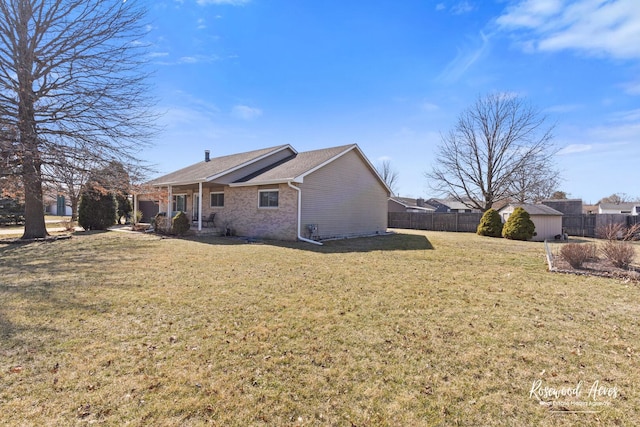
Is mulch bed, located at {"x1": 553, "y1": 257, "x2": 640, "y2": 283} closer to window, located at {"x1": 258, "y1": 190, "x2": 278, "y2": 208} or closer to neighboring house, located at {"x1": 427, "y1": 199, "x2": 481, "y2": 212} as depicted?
window, located at {"x1": 258, "y1": 190, "x2": 278, "y2": 208}

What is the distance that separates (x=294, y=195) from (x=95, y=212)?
511 inches

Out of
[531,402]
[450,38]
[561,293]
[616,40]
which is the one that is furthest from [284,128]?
[531,402]

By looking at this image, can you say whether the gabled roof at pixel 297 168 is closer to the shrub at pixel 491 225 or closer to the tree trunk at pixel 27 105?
the tree trunk at pixel 27 105

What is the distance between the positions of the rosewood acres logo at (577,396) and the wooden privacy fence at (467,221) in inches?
674

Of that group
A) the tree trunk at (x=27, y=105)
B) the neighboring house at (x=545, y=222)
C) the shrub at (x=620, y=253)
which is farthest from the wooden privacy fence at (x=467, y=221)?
the tree trunk at (x=27, y=105)

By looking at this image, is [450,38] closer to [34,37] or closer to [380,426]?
[380,426]

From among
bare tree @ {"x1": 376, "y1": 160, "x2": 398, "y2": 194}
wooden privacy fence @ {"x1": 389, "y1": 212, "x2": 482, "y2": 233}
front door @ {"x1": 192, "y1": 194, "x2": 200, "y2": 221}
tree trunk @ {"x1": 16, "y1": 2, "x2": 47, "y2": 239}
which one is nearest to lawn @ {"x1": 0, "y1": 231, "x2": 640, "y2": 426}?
tree trunk @ {"x1": 16, "y1": 2, "x2": 47, "y2": 239}

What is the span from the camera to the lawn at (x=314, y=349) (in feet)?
8.16

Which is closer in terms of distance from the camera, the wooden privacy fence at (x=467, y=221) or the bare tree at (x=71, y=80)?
the bare tree at (x=71, y=80)

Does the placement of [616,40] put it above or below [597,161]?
above

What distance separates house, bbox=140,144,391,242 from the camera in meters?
13.8

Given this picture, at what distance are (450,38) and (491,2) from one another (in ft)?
6.24

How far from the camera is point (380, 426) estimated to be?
91.1 inches

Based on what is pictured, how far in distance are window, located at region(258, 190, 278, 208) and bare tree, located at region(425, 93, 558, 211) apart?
1754 centimetres
